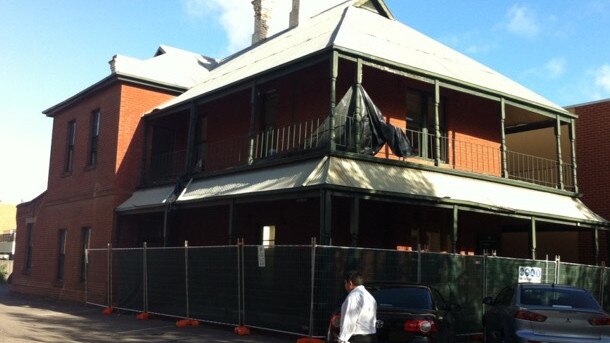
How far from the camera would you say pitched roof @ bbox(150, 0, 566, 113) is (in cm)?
1467

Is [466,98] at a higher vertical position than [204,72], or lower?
lower

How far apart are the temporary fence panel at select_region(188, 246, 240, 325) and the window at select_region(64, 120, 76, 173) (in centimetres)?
1141

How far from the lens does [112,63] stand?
21516 millimetres

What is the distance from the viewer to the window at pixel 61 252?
22.4 metres

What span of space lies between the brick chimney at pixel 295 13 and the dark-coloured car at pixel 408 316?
51.3 feet

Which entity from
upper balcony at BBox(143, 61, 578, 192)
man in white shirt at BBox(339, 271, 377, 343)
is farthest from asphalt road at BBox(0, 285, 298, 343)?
Answer: man in white shirt at BBox(339, 271, 377, 343)

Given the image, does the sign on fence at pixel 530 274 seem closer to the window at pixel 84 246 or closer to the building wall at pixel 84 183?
the building wall at pixel 84 183

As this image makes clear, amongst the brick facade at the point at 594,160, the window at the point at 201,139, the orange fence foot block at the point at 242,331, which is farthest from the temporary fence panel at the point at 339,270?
the brick facade at the point at 594,160

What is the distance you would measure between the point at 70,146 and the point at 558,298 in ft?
63.9

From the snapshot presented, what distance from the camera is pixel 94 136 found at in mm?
21844

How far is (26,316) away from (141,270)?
3.14 metres

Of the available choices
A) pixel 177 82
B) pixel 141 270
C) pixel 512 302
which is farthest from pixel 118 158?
pixel 512 302

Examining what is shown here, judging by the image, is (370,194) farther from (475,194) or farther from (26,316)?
(26,316)

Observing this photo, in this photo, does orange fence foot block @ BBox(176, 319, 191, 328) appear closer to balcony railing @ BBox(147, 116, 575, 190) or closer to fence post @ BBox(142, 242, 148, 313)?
fence post @ BBox(142, 242, 148, 313)
